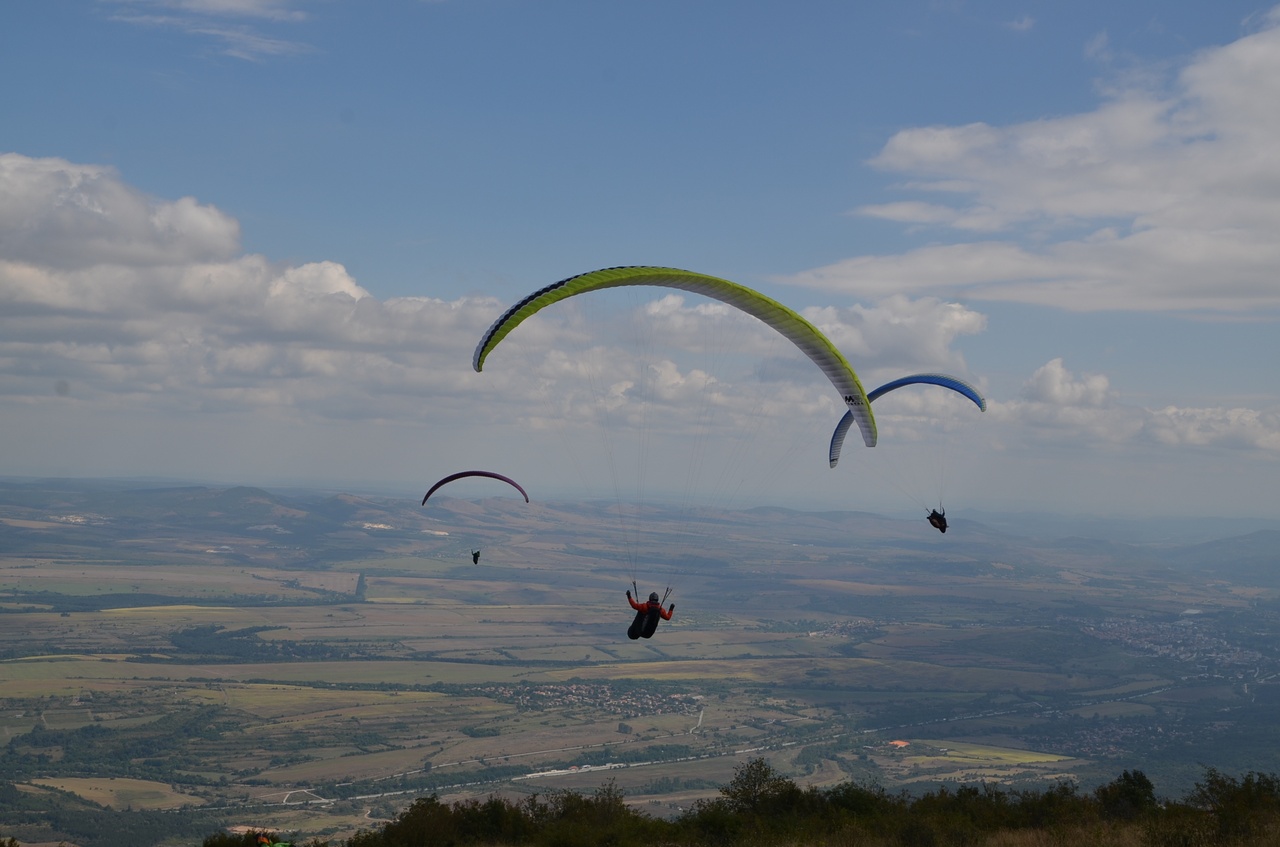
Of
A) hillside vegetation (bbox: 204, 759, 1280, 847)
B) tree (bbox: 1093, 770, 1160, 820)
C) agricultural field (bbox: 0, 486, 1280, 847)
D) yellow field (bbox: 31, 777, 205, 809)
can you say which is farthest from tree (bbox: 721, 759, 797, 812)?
yellow field (bbox: 31, 777, 205, 809)

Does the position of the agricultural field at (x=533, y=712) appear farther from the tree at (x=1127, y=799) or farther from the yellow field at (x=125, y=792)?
the tree at (x=1127, y=799)

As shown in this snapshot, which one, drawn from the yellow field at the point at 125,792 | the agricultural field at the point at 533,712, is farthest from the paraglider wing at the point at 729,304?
the yellow field at the point at 125,792

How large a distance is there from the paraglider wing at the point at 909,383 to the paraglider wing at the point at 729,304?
18.6 ft

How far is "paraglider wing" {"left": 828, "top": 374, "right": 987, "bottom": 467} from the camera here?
3066cm

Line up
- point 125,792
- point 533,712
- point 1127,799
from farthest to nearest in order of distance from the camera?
1. point 533,712
2. point 125,792
3. point 1127,799

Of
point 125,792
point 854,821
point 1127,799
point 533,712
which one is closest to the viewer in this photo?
point 854,821

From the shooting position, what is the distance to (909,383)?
32219 mm

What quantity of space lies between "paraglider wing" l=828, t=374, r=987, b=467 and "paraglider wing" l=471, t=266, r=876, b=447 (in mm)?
5677

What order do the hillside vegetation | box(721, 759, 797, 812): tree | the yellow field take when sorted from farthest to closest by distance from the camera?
the yellow field
box(721, 759, 797, 812): tree
the hillside vegetation

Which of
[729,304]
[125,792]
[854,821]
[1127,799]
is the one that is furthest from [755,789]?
[125,792]

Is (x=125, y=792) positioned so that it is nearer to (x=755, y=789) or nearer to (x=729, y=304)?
(x=755, y=789)

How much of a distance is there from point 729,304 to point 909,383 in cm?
1134

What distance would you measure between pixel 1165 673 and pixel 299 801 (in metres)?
156

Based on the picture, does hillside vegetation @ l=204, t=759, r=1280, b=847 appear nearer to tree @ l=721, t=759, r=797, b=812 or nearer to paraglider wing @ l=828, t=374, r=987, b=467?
tree @ l=721, t=759, r=797, b=812
